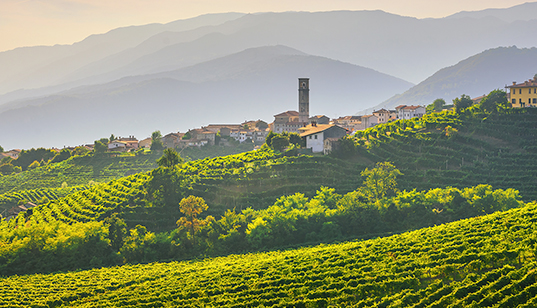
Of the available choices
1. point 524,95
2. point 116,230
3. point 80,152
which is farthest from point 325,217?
point 80,152

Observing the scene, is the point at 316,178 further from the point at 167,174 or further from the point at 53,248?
the point at 53,248

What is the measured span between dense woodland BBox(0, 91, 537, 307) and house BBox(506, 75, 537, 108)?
5154mm

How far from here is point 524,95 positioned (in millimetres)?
73562

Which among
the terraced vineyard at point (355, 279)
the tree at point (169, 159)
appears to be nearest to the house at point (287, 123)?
the tree at point (169, 159)

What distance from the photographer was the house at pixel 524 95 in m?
72.7

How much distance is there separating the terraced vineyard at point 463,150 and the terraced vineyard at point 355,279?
79.8ft

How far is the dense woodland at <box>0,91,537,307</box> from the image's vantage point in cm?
2533

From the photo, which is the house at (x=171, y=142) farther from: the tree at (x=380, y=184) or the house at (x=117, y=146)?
the tree at (x=380, y=184)

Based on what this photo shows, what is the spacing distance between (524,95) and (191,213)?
192 feet

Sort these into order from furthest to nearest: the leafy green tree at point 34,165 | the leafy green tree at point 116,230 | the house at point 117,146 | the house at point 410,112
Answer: the house at point 117,146
the house at point 410,112
the leafy green tree at point 34,165
the leafy green tree at point 116,230

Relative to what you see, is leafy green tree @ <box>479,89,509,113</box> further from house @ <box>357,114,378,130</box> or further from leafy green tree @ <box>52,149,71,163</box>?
leafy green tree @ <box>52,149,71,163</box>

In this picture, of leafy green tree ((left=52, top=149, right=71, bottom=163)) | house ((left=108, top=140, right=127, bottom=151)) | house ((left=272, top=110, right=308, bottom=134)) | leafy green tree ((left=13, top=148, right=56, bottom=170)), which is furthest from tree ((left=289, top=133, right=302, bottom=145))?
leafy green tree ((left=13, top=148, right=56, bottom=170))

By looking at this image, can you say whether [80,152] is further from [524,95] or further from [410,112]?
[524,95]

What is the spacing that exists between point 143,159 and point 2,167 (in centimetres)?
3386
